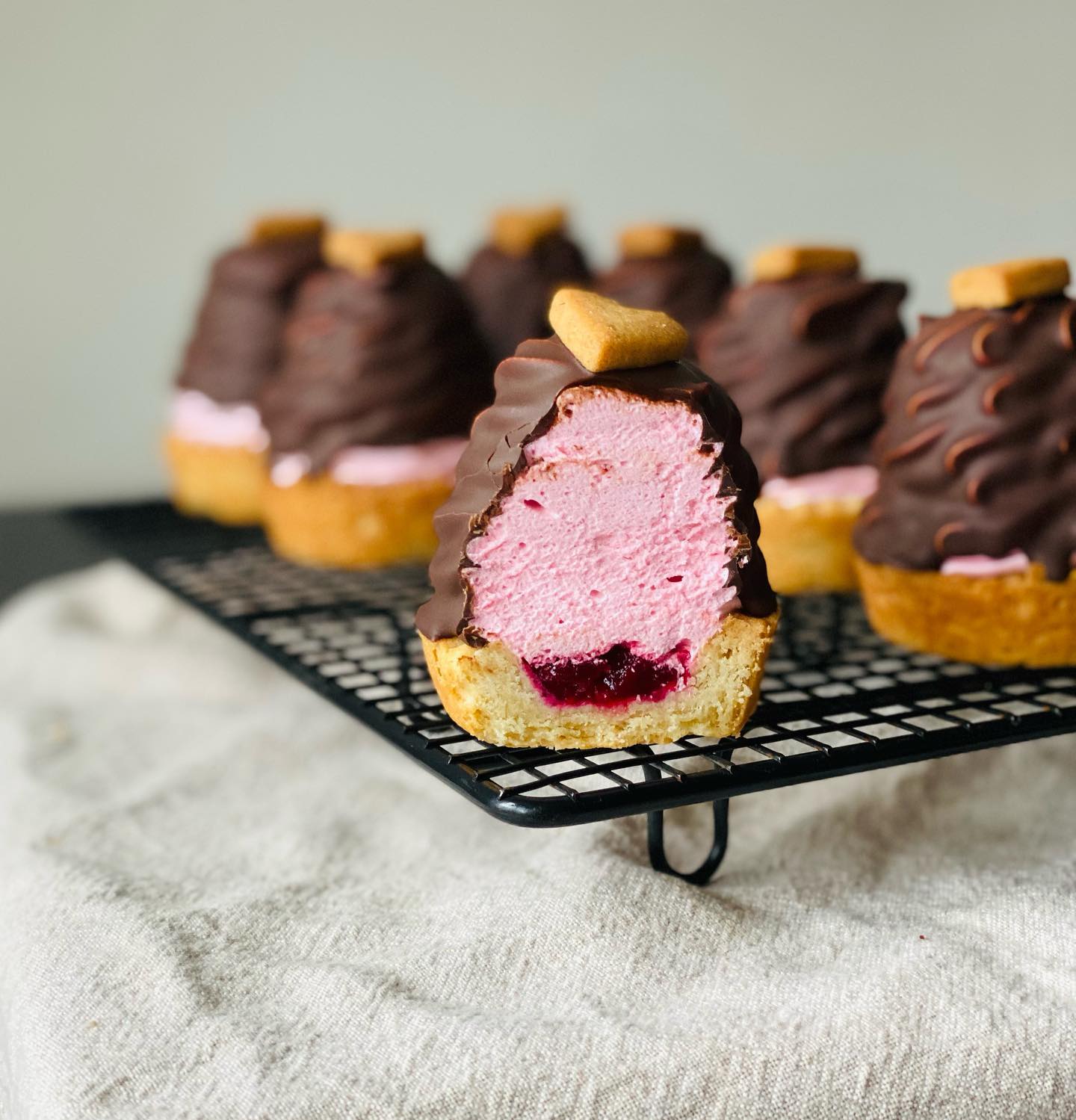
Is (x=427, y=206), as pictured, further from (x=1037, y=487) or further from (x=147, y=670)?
(x=1037, y=487)

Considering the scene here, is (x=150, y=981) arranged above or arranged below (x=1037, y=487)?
below

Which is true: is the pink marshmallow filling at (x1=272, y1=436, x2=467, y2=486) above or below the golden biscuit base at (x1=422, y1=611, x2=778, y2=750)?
below

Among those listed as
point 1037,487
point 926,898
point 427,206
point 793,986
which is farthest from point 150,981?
point 427,206

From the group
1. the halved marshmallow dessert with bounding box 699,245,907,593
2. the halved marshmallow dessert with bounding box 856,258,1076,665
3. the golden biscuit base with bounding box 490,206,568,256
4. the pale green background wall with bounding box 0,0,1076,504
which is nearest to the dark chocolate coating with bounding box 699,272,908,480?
the halved marshmallow dessert with bounding box 699,245,907,593

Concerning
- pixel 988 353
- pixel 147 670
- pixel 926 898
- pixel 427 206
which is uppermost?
pixel 988 353

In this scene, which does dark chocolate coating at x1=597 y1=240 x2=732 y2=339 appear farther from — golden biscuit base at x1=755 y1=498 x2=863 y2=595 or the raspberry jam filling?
the raspberry jam filling

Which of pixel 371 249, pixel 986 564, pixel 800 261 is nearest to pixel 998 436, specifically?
pixel 986 564
